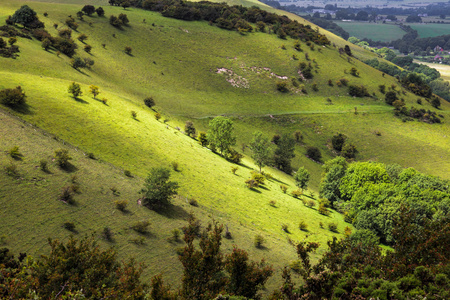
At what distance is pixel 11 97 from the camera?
49375 millimetres

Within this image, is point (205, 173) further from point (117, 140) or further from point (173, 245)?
point (173, 245)

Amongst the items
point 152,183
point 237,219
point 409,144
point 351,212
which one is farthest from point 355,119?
point 152,183

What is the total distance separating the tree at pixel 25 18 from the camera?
9381cm

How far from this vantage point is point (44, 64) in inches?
3000

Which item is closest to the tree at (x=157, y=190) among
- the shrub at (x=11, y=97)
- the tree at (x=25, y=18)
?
the shrub at (x=11, y=97)

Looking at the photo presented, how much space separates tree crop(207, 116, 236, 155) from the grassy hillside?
4647mm

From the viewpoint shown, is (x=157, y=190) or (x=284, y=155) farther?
(x=284, y=155)

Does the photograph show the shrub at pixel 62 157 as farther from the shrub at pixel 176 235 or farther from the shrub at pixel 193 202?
the shrub at pixel 193 202

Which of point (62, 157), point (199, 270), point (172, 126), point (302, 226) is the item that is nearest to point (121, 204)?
point (62, 157)

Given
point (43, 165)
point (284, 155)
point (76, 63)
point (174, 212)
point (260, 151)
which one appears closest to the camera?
point (43, 165)

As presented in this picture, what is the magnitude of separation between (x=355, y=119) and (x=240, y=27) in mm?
80781

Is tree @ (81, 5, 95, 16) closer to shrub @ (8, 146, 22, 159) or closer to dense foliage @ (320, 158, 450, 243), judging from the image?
shrub @ (8, 146, 22, 159)

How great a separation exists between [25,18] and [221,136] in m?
72.6

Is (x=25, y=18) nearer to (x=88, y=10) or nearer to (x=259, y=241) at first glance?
(x=88, y=10)
